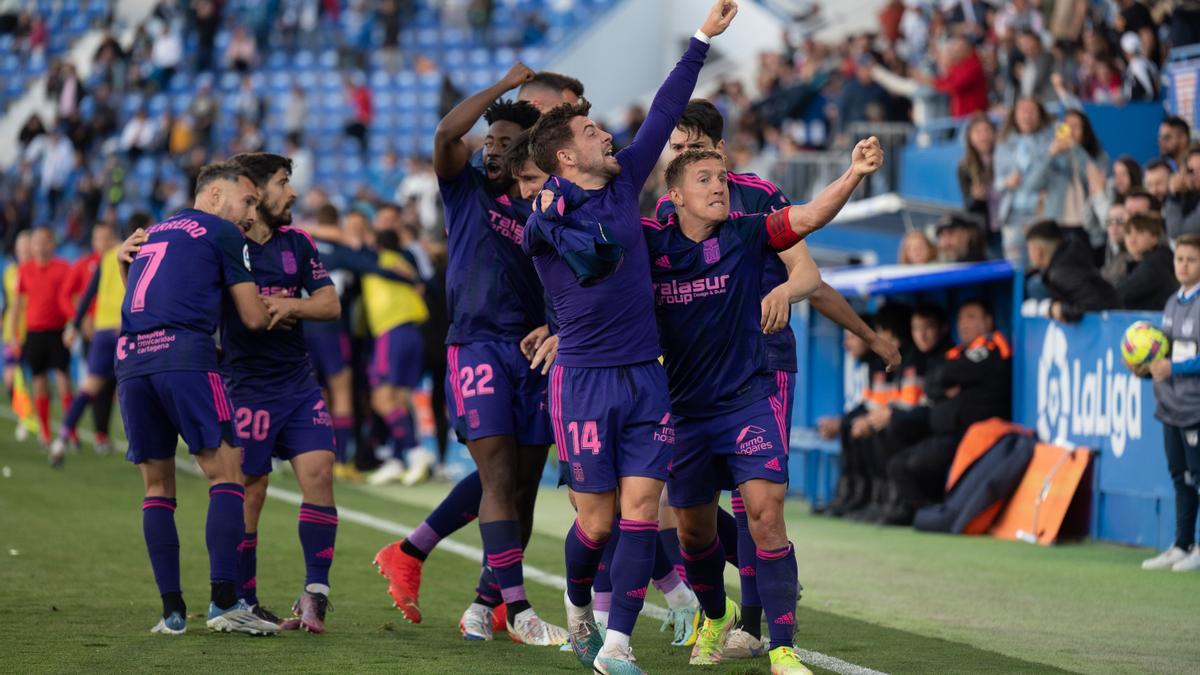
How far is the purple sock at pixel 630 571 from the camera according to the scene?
5844 mm

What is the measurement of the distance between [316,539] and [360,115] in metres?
23.1

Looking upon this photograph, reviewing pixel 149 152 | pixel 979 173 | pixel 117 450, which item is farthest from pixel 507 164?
pixel 149 152

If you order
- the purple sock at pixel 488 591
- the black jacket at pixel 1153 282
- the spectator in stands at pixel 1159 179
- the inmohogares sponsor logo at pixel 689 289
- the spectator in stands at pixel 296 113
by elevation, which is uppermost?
the spectator in stands at pixel 296 113

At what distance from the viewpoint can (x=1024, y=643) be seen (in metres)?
7.06

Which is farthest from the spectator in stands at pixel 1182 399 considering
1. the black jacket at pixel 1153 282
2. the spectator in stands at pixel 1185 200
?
the spectator in stands at pixel 1185 200

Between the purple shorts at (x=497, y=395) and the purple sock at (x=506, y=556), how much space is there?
37 cm

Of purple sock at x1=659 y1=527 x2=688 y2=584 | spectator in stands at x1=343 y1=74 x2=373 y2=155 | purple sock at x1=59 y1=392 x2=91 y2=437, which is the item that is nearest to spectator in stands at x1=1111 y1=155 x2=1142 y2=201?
purple sock at x1=659 y1=527 x2=688 y2=584

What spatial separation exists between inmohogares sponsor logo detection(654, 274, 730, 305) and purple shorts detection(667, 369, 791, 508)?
1.36 ft

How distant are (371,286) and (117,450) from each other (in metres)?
3.79

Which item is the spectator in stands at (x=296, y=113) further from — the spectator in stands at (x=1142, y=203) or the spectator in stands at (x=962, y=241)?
the spectator in stands at (x=1142, y=203)

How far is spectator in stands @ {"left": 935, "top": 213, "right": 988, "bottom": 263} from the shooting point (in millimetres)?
12633

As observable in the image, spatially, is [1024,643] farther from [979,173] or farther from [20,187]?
[20,187]

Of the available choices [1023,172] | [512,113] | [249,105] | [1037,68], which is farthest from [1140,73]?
[249,105]

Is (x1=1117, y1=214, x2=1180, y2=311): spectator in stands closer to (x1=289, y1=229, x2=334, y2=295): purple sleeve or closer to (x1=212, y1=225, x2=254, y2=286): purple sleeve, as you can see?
(x1=289, y1=229, x2=334, y2=295): purple sleeve
